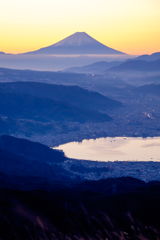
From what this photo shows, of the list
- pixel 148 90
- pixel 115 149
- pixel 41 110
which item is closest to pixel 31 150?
pixel 115 149

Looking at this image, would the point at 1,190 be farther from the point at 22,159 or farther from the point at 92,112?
the point at 92,112

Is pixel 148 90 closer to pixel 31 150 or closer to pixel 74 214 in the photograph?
pixel 31 150

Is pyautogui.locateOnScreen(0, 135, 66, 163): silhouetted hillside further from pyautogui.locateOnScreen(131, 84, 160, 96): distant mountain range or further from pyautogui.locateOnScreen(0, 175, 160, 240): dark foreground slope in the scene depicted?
pyautogui.locateOnScreen(131, 84, 160, 96): distant mountain range

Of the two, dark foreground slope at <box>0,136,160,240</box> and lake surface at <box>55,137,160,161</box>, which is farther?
lake surface at <box>55,137,160,161</box>

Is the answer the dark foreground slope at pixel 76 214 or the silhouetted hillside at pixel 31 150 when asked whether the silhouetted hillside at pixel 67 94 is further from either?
the dark foreground slope at pixel 76 214

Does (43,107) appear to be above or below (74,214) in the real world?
above

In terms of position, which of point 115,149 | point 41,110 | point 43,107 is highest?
point 43,107

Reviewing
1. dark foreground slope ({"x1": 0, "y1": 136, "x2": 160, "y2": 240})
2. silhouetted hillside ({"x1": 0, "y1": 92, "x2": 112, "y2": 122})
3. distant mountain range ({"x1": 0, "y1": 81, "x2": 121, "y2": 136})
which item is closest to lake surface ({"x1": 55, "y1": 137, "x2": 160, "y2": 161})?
distant mountain range ({"x1": 0, "y1": 81, "x2": 121, "y2": 136})

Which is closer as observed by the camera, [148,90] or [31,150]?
[31,150]

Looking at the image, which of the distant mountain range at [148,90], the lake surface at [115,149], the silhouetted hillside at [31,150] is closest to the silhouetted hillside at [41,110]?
the lake surface at [115,149]

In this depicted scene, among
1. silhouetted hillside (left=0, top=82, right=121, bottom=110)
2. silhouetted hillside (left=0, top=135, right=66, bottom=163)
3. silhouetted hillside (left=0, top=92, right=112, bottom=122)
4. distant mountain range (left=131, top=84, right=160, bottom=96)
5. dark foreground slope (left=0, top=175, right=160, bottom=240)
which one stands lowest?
dark foreground slope (left=0, top=175, right=160, bottom=240)
